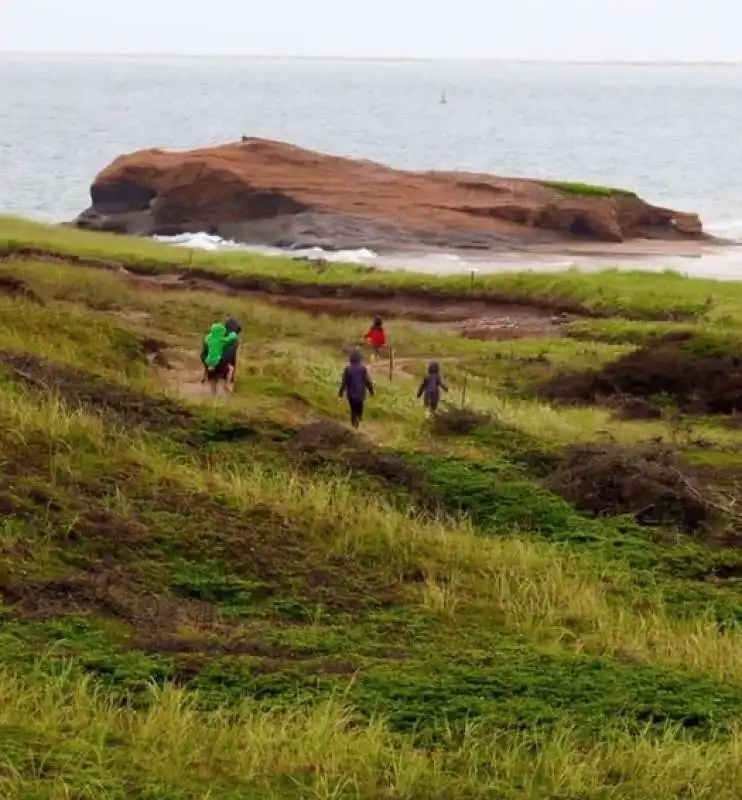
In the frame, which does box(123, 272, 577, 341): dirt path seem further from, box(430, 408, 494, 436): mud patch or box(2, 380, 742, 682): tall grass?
box(2, 380, 742, 682): tall grass

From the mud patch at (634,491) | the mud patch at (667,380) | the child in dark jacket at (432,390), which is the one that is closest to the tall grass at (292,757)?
the mud patch at (634,491)

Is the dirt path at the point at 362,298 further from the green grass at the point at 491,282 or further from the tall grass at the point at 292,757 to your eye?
the tall grass at the point at 292,757

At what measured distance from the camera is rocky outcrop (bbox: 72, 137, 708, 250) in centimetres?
4838

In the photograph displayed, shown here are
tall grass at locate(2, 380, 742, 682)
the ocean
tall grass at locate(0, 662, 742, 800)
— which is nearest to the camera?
tall grass at locate(0, 662, 742, 800)

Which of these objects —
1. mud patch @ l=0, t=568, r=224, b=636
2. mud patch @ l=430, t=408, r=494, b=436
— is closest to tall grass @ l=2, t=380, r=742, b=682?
mud patch @ l=0, t=568, r=224, b=636

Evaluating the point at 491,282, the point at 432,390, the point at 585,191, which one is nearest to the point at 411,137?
the point at 585,191

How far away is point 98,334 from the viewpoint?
1948 cm

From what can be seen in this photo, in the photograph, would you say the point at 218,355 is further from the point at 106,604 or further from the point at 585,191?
the point at 585,191

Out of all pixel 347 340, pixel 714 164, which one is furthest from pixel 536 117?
pixel 347 340

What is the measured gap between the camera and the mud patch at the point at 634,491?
1401 centimetres

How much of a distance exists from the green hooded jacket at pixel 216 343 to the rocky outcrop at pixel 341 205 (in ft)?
97.3

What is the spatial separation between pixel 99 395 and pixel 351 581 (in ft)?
16.6

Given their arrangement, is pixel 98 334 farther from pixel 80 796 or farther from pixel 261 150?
pixel 261 150

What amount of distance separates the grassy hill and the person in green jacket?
17.8 inches
